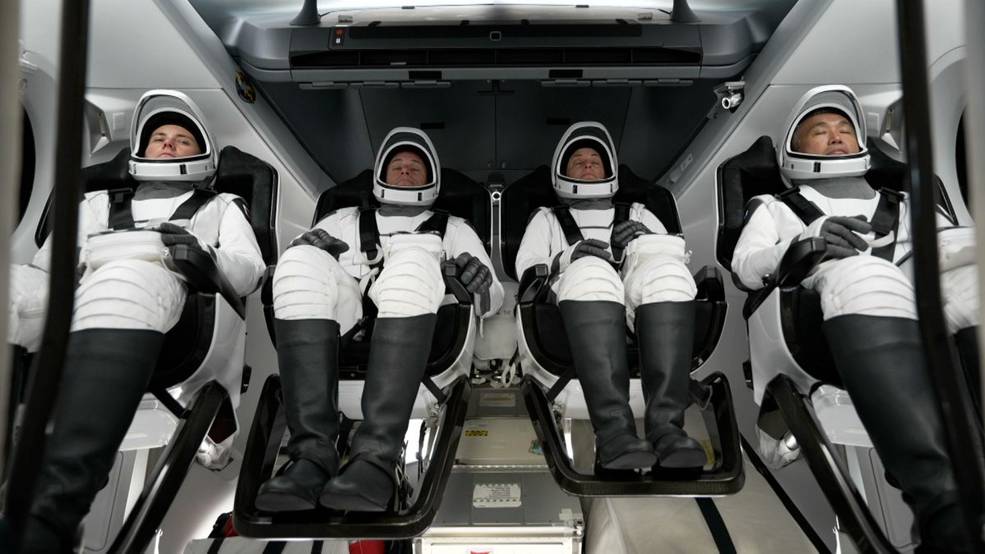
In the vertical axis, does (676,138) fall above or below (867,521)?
above

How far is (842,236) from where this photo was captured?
70.2 inches

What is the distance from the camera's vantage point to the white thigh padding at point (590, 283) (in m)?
1.86

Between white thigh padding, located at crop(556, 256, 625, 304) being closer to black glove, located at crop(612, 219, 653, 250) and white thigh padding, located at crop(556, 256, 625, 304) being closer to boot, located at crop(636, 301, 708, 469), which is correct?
boot, located at crop(636, 301, 708, 469)

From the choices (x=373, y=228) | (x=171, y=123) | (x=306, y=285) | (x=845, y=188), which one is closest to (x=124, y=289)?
A: (x=306, y=285)

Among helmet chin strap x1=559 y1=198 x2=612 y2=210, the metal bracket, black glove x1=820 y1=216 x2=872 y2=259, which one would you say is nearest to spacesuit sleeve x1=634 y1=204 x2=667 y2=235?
helmet chin strap x1=559 y1=198 x2=612 y2=210

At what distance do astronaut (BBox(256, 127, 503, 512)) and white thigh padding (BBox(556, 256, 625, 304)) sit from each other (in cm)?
27

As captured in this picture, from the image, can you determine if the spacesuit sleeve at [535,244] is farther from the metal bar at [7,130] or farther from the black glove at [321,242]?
the metal bar at [7,130]

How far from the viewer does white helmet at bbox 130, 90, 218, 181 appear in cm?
234

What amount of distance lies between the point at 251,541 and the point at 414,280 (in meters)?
1.06

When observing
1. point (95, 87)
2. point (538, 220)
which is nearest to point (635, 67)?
point (538, 220)

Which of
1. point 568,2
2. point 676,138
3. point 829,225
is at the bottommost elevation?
point 829,225

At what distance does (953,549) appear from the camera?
4.23 ft

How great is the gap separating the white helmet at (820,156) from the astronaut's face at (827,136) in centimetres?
2

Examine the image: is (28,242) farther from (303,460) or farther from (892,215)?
(892,215)
